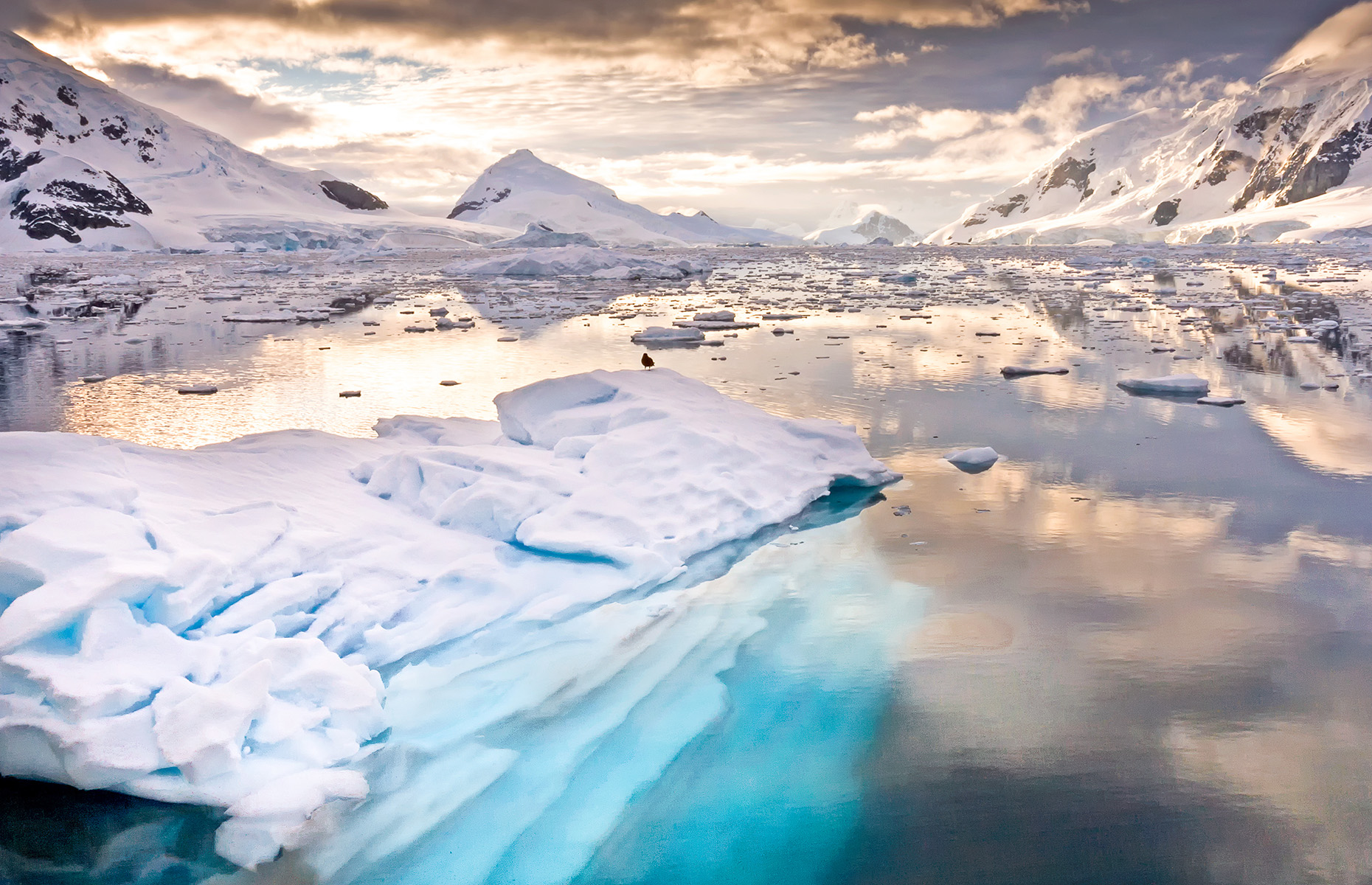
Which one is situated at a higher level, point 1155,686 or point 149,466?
point 149,466

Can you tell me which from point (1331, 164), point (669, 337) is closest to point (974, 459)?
point (669, 337)

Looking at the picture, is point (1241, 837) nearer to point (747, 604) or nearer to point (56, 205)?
point (747, 604)

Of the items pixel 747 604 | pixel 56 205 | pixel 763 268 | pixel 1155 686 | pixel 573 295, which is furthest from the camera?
pixel 56 205

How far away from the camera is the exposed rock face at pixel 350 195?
486 feet

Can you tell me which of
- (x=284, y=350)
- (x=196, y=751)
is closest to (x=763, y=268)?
(x=284, y=350)

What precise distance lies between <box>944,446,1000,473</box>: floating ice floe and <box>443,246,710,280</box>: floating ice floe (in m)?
29.5

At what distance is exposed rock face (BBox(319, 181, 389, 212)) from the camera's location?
148 meters

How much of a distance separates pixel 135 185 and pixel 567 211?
190 feet

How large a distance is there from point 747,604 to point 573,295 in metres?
23.1

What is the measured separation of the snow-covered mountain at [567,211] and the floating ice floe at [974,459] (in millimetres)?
113145

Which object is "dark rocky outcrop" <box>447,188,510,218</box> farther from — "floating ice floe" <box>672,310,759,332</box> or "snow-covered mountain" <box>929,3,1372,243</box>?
"floating ice floe" <box>672,310,759,332</box>

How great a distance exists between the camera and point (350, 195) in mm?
152125

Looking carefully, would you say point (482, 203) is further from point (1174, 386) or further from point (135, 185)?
point (1174, 386)

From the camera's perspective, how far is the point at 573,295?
2739 cm
